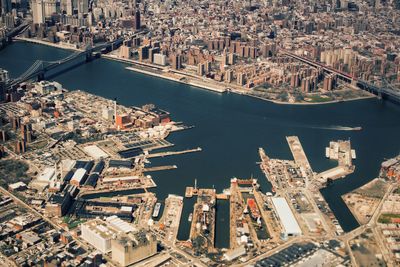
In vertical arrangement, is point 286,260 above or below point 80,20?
below

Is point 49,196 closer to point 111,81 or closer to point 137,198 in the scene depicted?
point 137,198

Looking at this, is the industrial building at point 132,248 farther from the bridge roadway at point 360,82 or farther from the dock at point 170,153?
the bridge roadway at point 360,82

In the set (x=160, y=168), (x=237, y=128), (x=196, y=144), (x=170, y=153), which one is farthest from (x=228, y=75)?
(x=160, y=168)

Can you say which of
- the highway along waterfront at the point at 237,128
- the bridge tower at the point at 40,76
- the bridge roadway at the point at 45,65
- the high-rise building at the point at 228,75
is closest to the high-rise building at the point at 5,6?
the bridge roadway at the point at 45,65

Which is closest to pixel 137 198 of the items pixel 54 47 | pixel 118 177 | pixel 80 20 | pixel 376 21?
pixel 118 177

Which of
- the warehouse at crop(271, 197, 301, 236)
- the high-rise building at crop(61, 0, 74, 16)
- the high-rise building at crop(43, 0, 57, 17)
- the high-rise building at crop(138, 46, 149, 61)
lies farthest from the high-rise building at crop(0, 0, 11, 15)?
the warehouse at crop(271, 197, 301, 236)

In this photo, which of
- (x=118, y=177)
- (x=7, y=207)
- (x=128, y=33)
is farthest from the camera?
(x=128, y=33)
